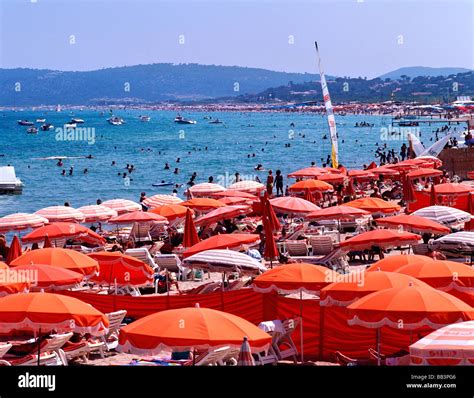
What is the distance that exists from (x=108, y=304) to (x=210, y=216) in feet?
24.1

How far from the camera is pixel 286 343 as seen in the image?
39.2ft

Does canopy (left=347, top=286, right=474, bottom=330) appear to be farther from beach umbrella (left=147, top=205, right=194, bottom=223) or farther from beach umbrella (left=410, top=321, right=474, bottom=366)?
beach umbrella (left=147, top=205, right=194, bottom=223)

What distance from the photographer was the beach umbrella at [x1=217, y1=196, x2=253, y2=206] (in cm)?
2480

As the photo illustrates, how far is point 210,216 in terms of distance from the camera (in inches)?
835

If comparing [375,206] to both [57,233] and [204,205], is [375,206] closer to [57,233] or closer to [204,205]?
[204,205]

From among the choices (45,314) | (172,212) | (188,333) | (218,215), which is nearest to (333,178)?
(172,212)

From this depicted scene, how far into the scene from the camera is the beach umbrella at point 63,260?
1418cm

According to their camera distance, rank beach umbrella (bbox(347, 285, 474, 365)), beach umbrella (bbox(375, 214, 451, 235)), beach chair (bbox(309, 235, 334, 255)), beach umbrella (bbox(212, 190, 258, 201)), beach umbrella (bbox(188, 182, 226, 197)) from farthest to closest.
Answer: beach umbrella (bbox(188, 182, 226, 197)), beach umbrella (bbox(212, 190, 258, 201)), beach chair (bbox(309, 235, 334, 255)), beach umbrella (bbox(375, 214, 451, 235)), beach umbrella (bbox(347, 285, 474, 365))

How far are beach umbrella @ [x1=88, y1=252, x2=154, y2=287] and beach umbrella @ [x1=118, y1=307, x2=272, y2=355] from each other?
613 cm

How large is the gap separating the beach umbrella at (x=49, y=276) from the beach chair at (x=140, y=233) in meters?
10.4

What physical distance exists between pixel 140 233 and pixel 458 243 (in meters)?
9.59

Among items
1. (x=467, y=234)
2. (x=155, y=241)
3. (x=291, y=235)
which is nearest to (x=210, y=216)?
(x=291, y=235)

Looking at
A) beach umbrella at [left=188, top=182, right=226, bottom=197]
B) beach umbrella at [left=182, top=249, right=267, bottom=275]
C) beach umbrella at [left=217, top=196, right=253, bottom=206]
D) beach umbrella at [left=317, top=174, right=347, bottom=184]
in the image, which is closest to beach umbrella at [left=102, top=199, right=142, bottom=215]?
beach umbrella at [left=217, top=196, right=253, bottom=206]
